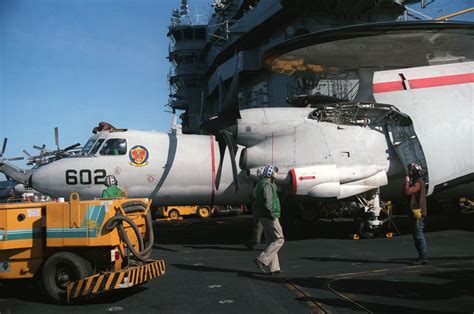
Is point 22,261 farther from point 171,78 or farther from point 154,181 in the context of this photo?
point 171,78

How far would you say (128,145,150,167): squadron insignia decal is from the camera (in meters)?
12.9

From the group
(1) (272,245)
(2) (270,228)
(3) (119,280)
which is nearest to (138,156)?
(2) (270,228)

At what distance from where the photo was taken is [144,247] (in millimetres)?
7559

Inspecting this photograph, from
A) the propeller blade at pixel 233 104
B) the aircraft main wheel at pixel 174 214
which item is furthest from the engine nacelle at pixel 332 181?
the aircraft main wheel at pixel 174 214

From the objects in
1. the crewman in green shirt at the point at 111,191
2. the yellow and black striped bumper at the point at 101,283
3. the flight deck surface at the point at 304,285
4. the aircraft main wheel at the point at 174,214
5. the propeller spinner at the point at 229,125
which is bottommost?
the aircraft main wheel at the point at 174,214

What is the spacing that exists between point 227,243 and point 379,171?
5248 millimetres

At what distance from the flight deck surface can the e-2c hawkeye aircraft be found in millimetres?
1957

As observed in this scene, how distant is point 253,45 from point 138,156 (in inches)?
1412

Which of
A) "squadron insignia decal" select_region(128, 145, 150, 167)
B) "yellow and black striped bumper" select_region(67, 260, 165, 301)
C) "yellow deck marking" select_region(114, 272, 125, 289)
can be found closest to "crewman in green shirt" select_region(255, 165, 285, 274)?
"yellow and black striped bumper" select_region(67, 260, 165, 301)

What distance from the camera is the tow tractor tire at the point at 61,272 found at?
6.64m

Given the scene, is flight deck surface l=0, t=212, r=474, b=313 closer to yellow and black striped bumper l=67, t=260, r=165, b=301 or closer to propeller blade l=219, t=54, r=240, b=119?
yellow and black striped bumper l=67, t=260, r=165, b=301

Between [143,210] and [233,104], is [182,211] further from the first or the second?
[143,210]

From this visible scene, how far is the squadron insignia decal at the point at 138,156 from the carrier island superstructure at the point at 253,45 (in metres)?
8.26

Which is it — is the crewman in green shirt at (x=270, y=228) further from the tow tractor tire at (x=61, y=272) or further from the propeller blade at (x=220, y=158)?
the propeller blade at (x=220, y=158)
